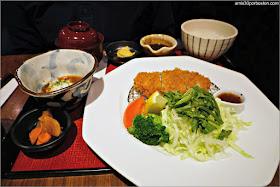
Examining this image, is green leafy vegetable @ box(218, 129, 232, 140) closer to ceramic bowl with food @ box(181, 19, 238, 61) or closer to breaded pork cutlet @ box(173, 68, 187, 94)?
breaded pork cutlet @ box(173, 68, 187, 94)

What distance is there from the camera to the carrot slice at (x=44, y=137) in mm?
1321

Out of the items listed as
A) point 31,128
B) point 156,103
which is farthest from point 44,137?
point 156,103

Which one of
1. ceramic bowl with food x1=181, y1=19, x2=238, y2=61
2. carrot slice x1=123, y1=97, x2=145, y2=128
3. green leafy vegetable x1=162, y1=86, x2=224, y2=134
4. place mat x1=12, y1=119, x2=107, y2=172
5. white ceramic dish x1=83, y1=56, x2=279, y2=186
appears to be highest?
ceramic bowl with food x1=181, y1=19, x2=238, y2=61

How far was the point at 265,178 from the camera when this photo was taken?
3.80ft

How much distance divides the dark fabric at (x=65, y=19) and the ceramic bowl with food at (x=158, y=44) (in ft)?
2.74

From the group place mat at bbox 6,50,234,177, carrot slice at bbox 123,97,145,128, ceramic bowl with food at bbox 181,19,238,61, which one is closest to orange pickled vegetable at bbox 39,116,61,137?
place mat at bbox 6,50,234,177

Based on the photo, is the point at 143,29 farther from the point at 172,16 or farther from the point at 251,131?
the point at 251,131

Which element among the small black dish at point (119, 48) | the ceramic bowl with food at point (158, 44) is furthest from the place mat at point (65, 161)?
the ceramic bowl with food at point (158, 44)

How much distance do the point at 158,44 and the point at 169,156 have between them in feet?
5.85

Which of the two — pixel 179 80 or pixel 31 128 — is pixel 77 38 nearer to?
pixel 31 128

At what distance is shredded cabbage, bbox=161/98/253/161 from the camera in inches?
55.4

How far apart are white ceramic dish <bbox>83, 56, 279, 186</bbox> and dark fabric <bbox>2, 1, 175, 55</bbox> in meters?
1.66

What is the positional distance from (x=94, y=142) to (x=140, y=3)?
270cm

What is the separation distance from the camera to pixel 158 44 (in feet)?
8.66
